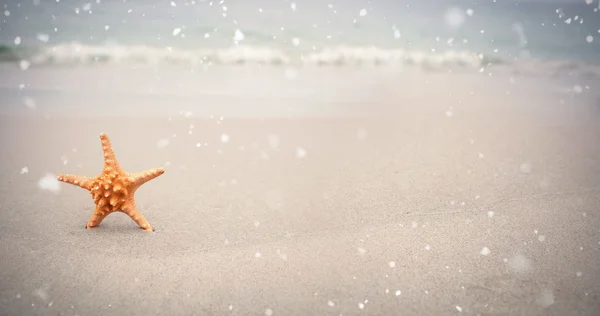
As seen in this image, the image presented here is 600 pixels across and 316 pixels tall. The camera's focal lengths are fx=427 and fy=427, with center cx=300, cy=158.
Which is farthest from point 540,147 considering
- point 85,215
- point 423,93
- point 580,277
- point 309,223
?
point 85,215

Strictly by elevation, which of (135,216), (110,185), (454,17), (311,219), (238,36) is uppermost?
(238,36)

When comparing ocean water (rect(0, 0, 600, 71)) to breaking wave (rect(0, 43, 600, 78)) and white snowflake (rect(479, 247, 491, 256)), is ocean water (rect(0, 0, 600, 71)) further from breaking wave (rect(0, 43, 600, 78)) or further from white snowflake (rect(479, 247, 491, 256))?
white snowflake (rect(479, 247, 491, 256))

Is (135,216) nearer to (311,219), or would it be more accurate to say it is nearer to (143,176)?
(143,176)

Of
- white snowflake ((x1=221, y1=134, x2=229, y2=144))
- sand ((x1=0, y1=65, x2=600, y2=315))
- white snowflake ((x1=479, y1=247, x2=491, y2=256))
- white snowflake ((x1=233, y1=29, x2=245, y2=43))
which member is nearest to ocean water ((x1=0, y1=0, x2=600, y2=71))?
white snowflake ((x1=233, y1=29, x2=245, y2=43))

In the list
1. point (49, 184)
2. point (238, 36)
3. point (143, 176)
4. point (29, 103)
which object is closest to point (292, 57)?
point (238, 36)

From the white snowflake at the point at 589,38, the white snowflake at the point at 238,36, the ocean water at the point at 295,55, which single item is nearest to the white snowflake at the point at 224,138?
the ocean water at the point at 295,55

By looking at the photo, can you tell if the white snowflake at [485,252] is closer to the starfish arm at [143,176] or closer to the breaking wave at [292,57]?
the starfish arm at [143,176]
